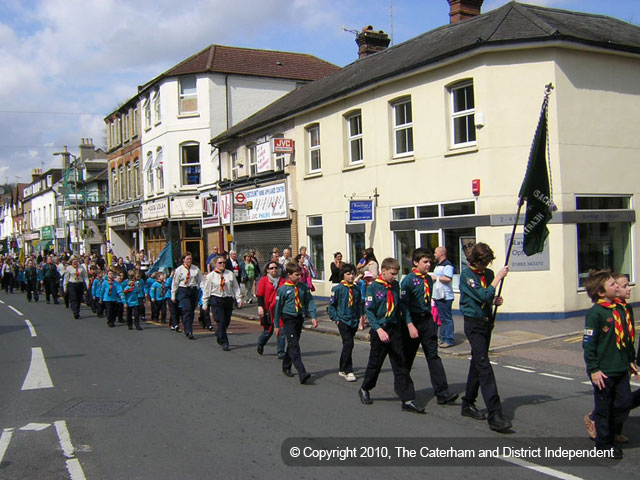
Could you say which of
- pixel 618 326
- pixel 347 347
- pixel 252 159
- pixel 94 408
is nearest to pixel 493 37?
pixel 347 347

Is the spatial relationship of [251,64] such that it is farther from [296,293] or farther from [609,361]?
[609,361]

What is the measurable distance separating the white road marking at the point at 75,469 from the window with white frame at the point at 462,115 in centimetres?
1207

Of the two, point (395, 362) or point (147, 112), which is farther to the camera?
point (147, 112)

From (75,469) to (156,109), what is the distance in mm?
29954

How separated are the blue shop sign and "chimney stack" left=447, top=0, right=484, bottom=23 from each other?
7.16 metres

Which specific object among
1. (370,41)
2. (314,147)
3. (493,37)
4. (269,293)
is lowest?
(269,293)

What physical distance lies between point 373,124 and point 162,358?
33.0 feet

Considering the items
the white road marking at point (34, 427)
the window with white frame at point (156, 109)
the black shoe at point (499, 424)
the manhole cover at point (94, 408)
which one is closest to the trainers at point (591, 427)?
the black shoe at point (499, 424)

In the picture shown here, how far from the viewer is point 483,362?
6.14 m

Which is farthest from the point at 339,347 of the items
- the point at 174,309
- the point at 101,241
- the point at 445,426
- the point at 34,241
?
the point at 34,241

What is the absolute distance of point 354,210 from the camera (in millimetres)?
17531

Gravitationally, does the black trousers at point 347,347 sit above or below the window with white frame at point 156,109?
below

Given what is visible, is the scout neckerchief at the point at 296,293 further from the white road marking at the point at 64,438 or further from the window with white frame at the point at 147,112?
the window with white frame at the point at 147,112

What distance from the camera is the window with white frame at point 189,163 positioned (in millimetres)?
31562
